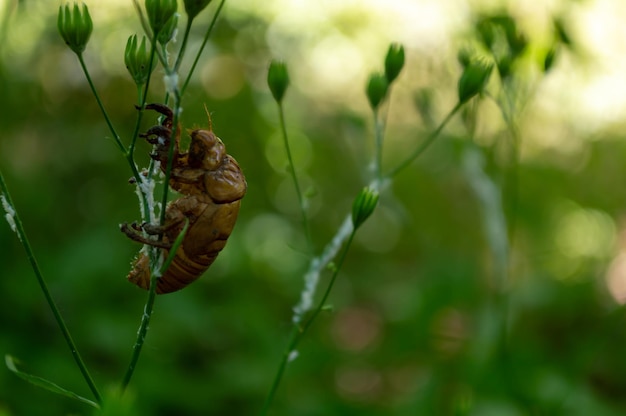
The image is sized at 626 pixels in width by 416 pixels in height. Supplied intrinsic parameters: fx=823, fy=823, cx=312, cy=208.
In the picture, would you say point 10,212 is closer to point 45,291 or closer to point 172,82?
point 45,291

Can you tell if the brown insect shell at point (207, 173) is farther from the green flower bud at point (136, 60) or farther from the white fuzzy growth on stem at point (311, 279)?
the white fuzzy growth on stem at point (311, 279)

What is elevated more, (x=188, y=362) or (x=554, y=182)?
(x=188, y=362)

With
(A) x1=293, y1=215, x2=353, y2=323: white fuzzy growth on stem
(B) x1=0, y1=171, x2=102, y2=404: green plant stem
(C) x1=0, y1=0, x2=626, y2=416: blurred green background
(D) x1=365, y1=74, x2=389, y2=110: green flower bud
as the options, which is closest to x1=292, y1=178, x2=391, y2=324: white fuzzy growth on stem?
(A) x1=293, y1=215, x2=353, y2=323: white fuzzy growth on stem

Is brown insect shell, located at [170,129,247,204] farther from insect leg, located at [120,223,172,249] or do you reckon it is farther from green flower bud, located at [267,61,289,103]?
green flower bud, located at [267,61,289,103]

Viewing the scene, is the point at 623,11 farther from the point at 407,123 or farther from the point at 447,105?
the point at 407,123

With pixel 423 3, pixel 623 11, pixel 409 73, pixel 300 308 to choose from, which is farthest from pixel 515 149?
pixel 423 3

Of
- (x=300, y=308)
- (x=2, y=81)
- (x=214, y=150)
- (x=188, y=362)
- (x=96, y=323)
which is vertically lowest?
(x=188, y=362)
